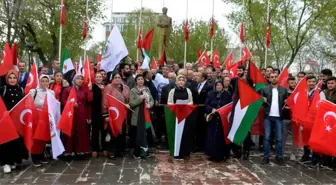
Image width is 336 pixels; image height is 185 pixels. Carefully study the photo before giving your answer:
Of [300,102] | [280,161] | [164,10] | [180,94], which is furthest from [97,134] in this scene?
[164,10]

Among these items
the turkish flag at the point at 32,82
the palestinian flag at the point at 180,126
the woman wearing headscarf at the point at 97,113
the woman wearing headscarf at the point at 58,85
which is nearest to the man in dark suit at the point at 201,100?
the palestinian flag at the point at 180,126

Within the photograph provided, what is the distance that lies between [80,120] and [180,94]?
2.27 meters

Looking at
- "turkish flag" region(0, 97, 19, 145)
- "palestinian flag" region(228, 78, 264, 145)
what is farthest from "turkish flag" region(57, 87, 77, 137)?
"palestinian flag" region(228, 78, 264, 145)

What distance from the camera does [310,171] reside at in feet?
27.2

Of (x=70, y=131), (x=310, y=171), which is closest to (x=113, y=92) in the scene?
(x=70, y=131)

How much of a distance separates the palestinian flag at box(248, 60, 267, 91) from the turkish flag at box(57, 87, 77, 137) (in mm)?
4426

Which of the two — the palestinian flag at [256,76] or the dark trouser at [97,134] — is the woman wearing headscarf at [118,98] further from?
the palestinian flag at [256,76]


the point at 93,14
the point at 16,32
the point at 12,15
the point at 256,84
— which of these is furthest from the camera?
the point at 93,14

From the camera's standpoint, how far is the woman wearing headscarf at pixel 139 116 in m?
8.94

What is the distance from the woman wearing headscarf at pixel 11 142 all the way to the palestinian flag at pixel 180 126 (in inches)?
124

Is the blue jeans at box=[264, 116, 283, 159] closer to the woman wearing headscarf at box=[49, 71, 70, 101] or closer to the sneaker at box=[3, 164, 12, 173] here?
the woman wearing headscarf at box=[49, 71, 70, 101]

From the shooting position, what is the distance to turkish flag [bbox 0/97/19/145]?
749 centimetres

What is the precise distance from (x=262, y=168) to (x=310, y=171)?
3.27ft

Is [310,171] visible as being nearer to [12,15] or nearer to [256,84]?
[256,84]
